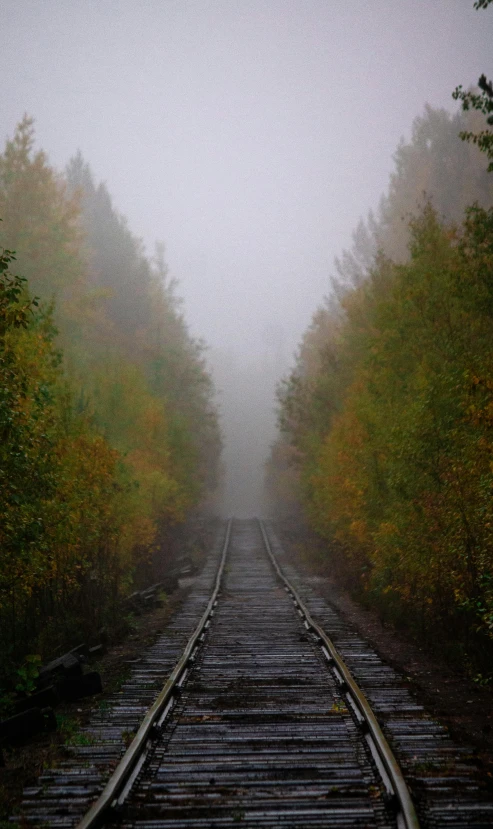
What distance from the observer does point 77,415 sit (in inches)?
636

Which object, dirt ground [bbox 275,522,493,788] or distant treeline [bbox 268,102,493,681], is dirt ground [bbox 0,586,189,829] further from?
distant treeline [bbox 268,102,493,681]

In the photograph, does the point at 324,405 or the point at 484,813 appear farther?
the point at 324,405

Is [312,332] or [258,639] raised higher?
[312,332]

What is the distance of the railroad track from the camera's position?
491 cm

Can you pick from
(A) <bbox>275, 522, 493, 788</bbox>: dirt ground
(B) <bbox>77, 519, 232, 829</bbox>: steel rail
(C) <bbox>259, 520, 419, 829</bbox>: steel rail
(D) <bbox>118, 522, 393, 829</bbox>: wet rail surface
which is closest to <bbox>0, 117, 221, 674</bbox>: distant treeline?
(B) <bbox>77, 519, 232, 829</bbox>: steel rail

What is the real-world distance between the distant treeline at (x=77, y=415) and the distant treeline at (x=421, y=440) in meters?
7.10

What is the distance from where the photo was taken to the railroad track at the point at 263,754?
4.91 meters

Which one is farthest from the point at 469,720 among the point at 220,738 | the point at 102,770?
the point at 102,770

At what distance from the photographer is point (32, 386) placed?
11336mm

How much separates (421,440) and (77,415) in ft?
30.7

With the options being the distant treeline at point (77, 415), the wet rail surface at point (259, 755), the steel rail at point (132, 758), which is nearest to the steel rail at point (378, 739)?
the wet rail surface at point (259, 755)

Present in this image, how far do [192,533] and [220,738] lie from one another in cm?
3525

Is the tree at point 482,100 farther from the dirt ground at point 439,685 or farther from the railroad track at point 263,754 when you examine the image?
the railroad track at point 263,754

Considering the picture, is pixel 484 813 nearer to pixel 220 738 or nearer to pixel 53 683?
pixel 220 738
